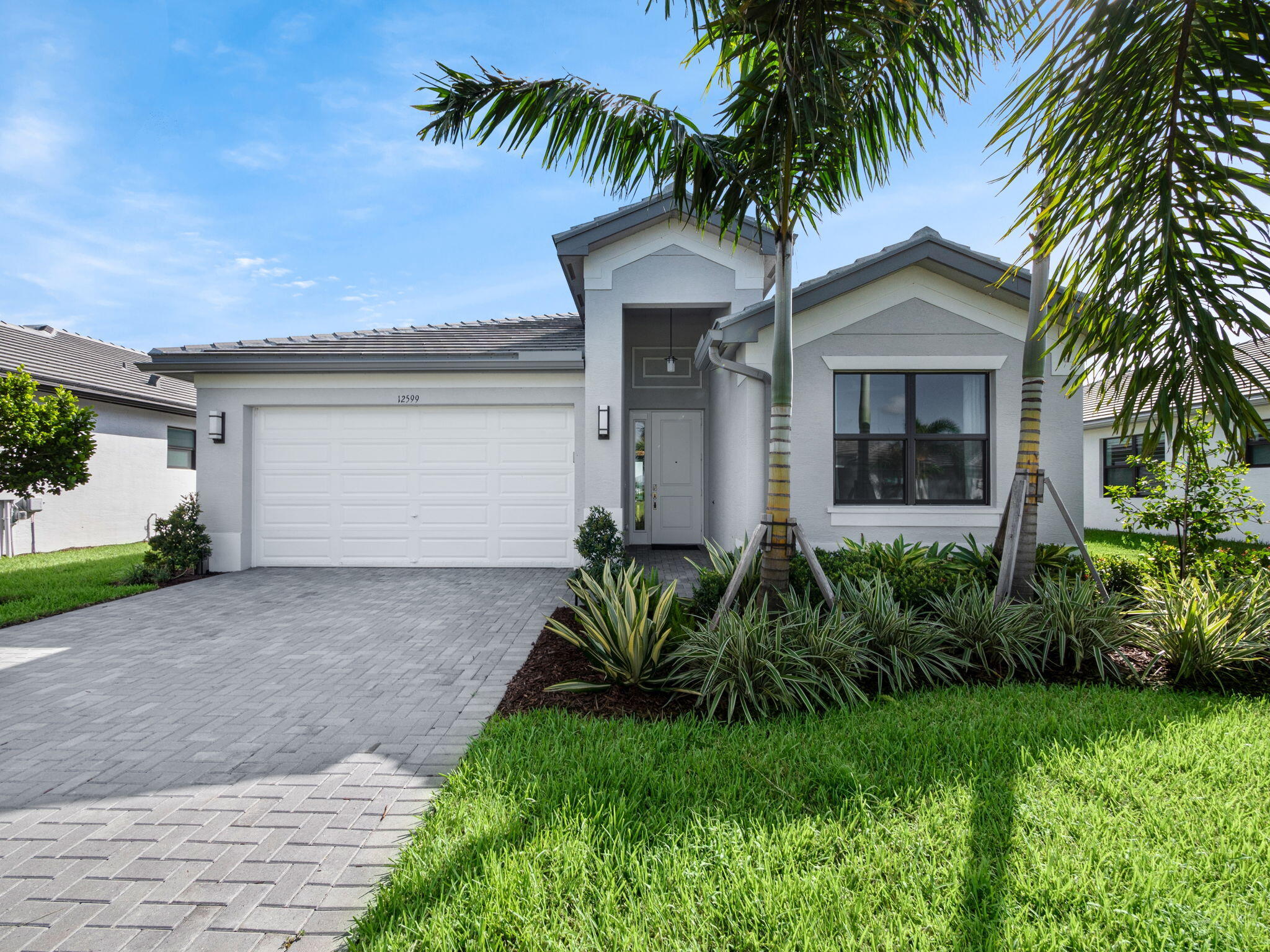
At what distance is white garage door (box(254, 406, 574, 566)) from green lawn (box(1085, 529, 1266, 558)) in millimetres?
9641

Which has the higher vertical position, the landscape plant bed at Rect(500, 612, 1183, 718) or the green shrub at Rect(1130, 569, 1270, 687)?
the green shrub at Rect(1130, 569, 1270, 687)

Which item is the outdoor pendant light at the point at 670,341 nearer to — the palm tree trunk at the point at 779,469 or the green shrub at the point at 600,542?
the green shrub at the point at 600,542

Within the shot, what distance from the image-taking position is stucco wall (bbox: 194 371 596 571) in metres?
9.89

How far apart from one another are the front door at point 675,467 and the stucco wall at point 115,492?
11588mm

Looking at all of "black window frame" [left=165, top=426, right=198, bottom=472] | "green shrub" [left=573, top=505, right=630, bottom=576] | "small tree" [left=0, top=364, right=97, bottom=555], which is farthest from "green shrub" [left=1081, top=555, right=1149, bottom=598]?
"black window frame" [left=165, top=426, right=198, bottom=472]

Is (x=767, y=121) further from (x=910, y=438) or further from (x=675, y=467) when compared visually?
(x=675, y=467)

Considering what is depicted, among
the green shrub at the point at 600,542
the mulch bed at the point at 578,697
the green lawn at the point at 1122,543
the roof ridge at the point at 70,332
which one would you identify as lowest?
the mulch bed at the point at 578,697

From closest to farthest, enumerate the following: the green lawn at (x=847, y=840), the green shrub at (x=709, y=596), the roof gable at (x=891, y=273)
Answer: the green lawn at (x=847, y=840)
the green shrub at (x=709, y=596)
the roof gable at (x=891, y=273)

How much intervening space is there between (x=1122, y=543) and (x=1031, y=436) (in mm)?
10054

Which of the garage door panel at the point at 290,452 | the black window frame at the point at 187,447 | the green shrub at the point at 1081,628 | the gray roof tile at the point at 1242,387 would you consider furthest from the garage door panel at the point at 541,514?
the black window frame at the point at 187,447

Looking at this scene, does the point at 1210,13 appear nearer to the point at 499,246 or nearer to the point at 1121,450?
the point at 499,246

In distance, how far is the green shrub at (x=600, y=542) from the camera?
883 cm

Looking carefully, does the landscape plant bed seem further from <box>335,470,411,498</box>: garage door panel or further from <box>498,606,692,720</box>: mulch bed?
<box>335,470,411,498</box>: garage door panel

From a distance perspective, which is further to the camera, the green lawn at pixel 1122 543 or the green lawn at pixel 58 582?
the green lawn at pixel 1122 543
